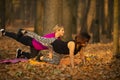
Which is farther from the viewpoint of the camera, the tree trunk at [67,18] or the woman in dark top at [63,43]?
the tree trunk at [67,18]

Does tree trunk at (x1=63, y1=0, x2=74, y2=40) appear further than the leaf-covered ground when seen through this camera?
Yes

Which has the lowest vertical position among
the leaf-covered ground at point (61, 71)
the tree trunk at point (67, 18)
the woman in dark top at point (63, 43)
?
the leaf-covered ground at point (61, 71)

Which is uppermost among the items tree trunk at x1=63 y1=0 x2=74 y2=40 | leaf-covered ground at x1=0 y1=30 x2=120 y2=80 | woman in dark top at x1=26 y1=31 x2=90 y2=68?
tree trunk at x1=63 y1=0 x2=74 y2=40

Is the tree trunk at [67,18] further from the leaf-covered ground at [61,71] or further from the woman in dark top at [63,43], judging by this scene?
the woman in dark top at [63,43]

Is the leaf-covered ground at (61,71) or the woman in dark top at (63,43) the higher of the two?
the woman in dark top at (63,43)

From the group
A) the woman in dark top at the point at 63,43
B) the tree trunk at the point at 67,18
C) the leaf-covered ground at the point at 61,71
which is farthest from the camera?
the tree trunk at the point at 67,18

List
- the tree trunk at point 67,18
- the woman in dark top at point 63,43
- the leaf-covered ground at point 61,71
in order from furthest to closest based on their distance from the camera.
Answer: the tree trunk at point 67,18
the woman in dark top at point 63,43
the leaf-covered ground at point 61,71

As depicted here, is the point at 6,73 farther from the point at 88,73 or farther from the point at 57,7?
the point at 57,7

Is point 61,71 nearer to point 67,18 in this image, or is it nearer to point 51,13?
point 51,13

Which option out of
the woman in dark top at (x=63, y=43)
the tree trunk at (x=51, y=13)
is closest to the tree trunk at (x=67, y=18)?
the tree trunk at (x=51, y=13)

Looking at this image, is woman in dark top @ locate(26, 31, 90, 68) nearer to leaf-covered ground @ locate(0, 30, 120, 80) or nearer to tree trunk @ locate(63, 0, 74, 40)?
leaf-covered ground @ locate(0, 30, 120, 80)

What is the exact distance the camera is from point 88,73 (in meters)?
9.02

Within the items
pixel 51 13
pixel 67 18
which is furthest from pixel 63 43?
pixel 67 18

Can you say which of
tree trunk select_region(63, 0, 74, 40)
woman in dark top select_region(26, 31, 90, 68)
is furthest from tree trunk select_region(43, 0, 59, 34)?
tree trunk select_region(63, 0, 74, 40)
